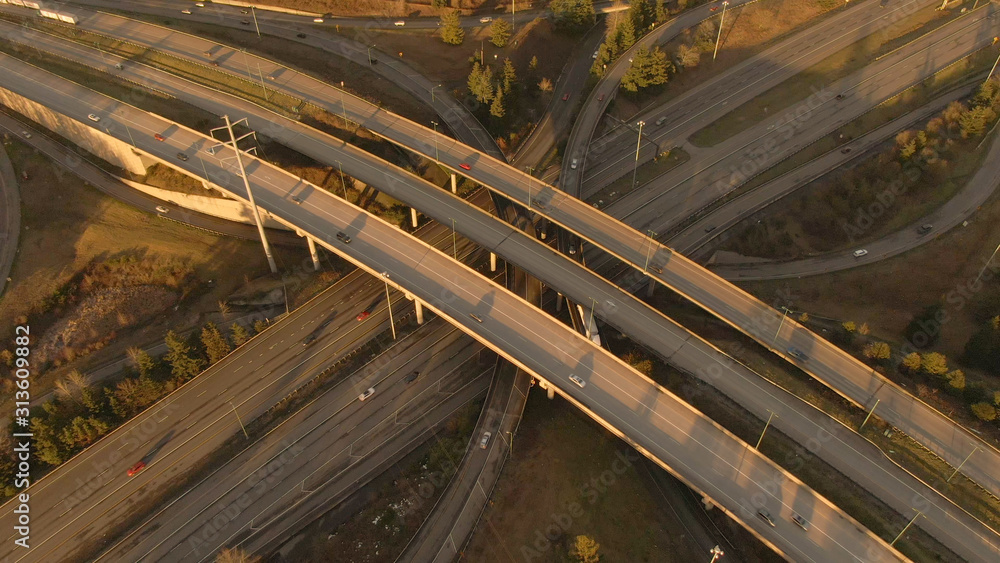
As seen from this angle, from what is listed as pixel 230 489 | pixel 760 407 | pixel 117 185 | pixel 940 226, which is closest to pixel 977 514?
pixel 760 407

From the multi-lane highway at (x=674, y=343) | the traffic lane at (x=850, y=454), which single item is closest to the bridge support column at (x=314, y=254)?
the multi-lane highway at (x=674, y=343)

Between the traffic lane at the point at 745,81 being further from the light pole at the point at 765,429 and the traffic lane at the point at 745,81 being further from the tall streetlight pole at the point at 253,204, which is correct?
the tall streetlight pole at the point at 253,204

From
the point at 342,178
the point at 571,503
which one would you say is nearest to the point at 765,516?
the point at 571,503

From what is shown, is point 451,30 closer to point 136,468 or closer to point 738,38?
point 738,38

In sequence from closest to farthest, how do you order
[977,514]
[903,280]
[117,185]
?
[977,514] < [903,280] < [117,185]

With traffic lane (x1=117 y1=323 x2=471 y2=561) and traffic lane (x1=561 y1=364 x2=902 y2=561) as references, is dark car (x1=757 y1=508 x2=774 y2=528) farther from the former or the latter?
traffic lane (x1=117 y1=323 x2=471 y2=561)

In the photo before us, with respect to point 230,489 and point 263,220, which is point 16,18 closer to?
point 263,220
